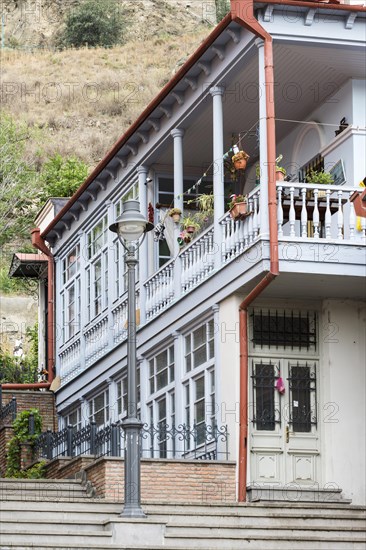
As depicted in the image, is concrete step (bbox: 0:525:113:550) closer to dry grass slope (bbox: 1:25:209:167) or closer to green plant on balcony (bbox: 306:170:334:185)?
green plant on balcony (bbox: 306:170:334:185)

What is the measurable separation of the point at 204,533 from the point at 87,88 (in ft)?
222

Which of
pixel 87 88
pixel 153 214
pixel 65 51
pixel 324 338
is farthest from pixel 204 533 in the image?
pixel 65 51

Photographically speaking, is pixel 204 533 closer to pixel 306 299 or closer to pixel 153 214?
pixel 306 299

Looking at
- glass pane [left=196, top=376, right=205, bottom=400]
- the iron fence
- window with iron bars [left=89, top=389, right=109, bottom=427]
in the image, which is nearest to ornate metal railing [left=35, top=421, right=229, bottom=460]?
the iron fence

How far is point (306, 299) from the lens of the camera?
21391mm

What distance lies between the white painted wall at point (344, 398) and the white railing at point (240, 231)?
1.71 metres

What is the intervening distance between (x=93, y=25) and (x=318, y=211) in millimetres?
77227

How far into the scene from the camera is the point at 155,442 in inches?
939

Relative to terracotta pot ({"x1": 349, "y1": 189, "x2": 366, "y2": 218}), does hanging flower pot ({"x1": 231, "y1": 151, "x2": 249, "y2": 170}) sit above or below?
above

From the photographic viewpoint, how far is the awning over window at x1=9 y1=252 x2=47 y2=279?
33250 millimetres

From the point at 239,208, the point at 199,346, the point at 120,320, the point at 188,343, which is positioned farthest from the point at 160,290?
the point at 239,208

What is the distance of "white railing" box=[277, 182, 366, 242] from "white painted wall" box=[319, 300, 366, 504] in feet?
4.23

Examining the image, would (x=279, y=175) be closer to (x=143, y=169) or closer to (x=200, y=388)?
(x=200, y=388)

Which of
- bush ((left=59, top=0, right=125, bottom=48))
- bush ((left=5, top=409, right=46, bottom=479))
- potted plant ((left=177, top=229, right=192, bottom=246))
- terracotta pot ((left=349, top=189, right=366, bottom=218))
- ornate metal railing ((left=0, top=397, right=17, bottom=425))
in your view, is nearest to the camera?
terracotta pot ((left=349, top=189, right=366, bottom=218))
